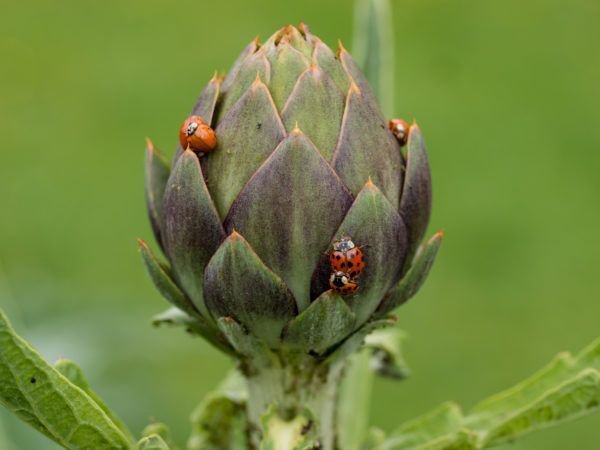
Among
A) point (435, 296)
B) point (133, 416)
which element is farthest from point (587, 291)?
point (133, 416)

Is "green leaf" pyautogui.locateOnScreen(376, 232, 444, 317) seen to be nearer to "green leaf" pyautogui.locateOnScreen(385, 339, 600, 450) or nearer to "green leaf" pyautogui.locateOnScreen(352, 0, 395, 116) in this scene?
"green leaf" pyautogui.locateOnScreen(385, 339, 600, 450)

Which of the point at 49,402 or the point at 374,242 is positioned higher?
the point at 374,242

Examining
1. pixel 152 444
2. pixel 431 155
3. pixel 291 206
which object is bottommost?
pixel 152 444

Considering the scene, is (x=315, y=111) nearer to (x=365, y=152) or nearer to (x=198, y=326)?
(x=365, y=152)

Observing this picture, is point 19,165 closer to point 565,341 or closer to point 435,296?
point 435,296

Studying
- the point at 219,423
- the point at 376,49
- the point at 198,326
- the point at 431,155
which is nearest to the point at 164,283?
the point at 198,326

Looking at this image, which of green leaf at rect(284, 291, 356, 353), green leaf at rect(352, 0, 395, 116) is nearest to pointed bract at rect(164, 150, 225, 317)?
green leaf at rect(284, 291, 356, 353)
